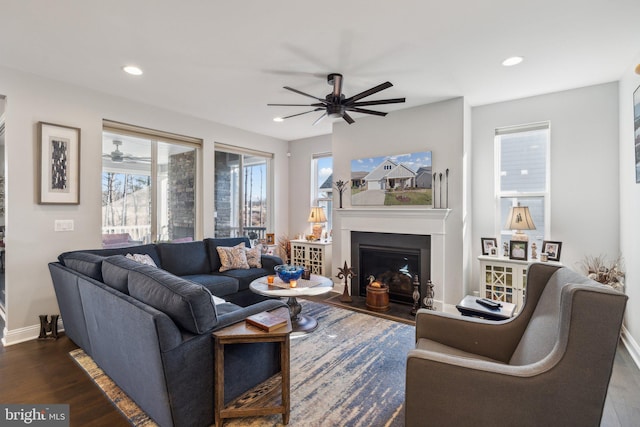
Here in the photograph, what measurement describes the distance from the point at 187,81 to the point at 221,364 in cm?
295

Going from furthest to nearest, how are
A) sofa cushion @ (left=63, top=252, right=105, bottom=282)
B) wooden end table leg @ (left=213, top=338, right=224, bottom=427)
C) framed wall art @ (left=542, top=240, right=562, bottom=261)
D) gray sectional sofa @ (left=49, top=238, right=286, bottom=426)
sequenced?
framed wall art @ (left=542, top=240, right=562, bottom=261), sofa cushion @ (left=63, top=252, right=105, bottom=282), wooden end table leg @ (left=213, top=338, right=224, bottom=427), gray sectional sofa @ (left=49, top=238, right=286, bottom=426)

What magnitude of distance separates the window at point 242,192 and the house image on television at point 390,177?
2.31 meters

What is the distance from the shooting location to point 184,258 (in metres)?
3.92

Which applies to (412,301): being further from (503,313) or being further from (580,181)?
(580,181)

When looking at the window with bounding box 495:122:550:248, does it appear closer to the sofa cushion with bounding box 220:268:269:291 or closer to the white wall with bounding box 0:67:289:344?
the sofa cushion with bounding box 220:268:269:291

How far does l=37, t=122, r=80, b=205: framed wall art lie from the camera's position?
3.14 m

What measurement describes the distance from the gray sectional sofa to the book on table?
9 centimetres

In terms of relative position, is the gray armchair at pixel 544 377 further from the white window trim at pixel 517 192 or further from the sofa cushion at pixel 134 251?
the sofa cushion at pixel 134 251

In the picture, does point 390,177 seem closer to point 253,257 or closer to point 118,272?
point 253,257

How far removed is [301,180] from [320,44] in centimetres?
361

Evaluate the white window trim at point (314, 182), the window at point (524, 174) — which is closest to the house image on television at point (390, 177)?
the window at point (524, 174)

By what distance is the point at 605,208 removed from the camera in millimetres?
3342

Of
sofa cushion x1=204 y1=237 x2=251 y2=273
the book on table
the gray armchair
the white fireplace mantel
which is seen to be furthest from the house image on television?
the book on table

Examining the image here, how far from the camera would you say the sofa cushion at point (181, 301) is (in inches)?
63.7
